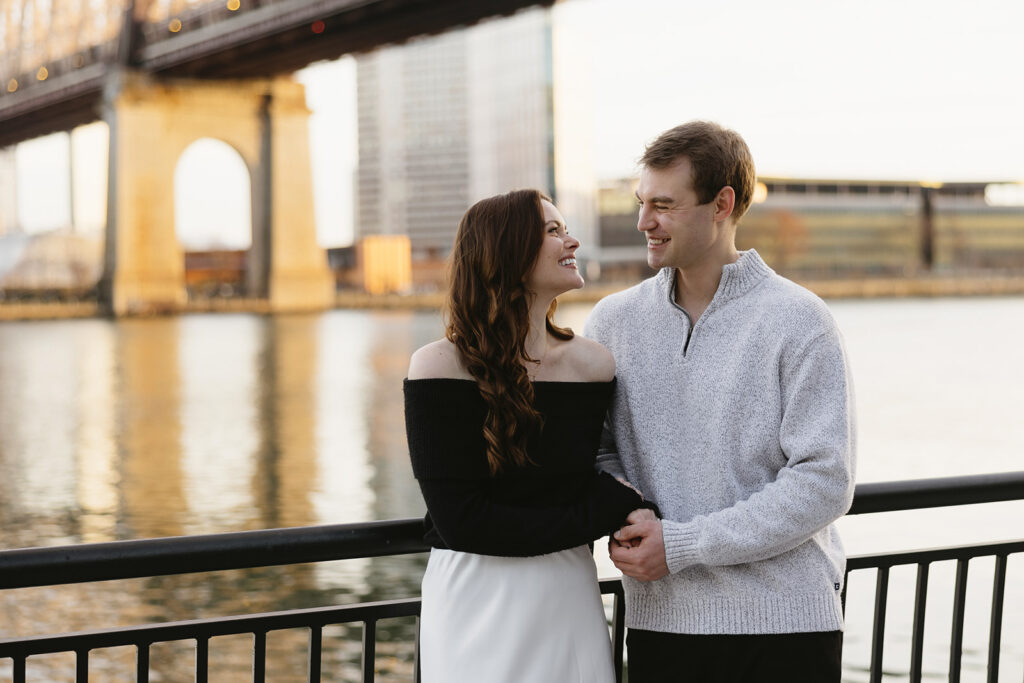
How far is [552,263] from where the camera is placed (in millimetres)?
1834

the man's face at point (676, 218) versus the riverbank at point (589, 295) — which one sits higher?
the riverbank at point (589, 295)

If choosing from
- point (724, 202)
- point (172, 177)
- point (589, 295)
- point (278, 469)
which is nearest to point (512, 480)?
point (724, 202)

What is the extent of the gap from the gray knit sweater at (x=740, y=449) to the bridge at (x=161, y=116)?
127 ft

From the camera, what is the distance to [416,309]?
68.9 metres

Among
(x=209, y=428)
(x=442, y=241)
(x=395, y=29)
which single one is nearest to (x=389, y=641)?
(x=209, y=428)

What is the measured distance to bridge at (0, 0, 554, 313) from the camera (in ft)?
144

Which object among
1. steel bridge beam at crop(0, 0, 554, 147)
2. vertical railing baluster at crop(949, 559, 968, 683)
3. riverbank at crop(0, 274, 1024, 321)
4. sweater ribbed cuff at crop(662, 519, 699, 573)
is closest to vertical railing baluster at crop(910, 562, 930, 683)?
vertical railing baluster at crop(949, 559, 968, 683)

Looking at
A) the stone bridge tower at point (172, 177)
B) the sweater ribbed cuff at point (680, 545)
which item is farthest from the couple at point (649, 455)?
the stone bridge tower at point (172, 177)

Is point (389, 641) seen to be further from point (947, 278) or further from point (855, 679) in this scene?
point (947, 278)

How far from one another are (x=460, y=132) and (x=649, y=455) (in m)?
126

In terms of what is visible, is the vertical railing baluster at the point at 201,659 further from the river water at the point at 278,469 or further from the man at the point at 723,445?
the river water at the point at 278,469

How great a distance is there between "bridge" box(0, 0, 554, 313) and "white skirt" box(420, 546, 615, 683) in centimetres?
3878

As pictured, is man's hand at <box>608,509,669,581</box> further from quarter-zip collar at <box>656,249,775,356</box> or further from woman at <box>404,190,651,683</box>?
quarter-zip collar at <box>656,249,775,356</box>

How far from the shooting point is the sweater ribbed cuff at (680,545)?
182cm
